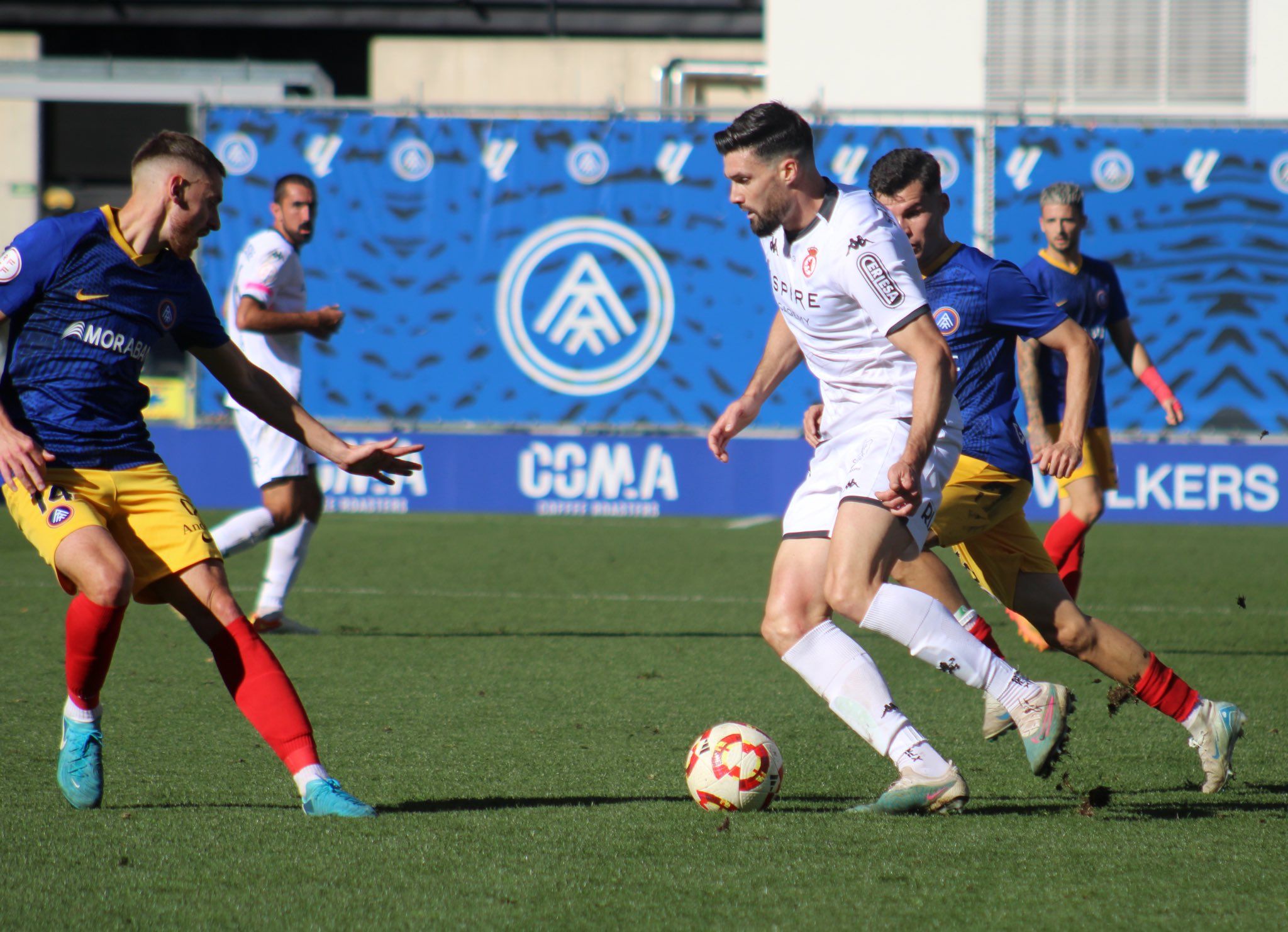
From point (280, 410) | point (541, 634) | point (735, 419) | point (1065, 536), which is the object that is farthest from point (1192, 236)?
point (280, 410)

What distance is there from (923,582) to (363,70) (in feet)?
76.7

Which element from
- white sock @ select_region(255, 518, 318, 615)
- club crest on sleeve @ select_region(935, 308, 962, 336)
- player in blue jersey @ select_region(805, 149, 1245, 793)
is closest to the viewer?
player in blue jersey @ select_region(805, 149, 1245, 793)

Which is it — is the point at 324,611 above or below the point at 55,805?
below

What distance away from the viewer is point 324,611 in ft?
28.3

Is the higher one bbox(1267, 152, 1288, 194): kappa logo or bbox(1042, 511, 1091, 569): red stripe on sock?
bbox(1267, 152, 1288, 194): kappa logo

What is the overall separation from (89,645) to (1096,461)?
16.7 ft

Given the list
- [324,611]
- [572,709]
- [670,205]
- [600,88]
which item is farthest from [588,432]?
[600,88]

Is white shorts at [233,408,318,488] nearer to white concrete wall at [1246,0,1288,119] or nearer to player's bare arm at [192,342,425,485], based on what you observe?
player's bare arm at [192,342,425,485]

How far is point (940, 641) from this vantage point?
13.3 ft

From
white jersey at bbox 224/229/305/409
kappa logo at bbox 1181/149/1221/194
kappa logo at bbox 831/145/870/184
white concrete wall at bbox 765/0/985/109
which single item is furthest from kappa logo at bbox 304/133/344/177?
kappa logo at bbox 1181/149/1221/194

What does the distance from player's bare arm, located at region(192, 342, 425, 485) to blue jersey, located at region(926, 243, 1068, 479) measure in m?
1.92

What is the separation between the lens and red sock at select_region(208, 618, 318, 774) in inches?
159

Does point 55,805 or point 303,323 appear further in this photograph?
point 303,323

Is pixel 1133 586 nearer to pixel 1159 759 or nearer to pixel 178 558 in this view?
pixel 1159 759
